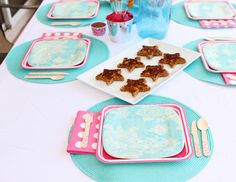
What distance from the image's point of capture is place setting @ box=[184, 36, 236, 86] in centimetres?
84

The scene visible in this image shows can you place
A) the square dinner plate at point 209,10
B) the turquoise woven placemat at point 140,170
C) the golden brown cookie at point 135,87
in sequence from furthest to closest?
the square dinner plate at point 209,10, the golden brown cookie at point 135,87, the turquoise woven placemat at point 140,170

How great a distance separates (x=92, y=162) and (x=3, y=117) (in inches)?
10.6

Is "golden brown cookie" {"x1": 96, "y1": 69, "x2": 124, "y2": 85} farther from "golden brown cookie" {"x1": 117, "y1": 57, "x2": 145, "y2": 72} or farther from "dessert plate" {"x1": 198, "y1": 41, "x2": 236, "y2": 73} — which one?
"dessert plate" {"x1": 198, "y1": 41, "x2": 236, "y2": 73}

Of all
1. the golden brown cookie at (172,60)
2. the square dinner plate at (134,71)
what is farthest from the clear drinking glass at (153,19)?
the golden brown cookie at (172,60)

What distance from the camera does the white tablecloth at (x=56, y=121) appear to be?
1.96 feet

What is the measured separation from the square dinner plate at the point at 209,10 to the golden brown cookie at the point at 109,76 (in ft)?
1.54

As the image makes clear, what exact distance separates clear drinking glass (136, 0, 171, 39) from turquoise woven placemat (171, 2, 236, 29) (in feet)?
0.41

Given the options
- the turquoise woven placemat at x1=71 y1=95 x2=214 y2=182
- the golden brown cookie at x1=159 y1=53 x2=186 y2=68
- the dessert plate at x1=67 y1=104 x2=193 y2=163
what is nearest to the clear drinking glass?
the golden brown cookie at x1=159 y1=53 x2=186 y2=68

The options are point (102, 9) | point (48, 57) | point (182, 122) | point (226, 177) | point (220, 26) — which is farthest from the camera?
point (102, 9)

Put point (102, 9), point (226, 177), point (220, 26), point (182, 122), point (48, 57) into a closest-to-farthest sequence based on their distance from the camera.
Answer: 1. point (226, 177)
2. point (182, 122)
3. point (48, 57)
4. point (220, 26)
5. point (102, 9)

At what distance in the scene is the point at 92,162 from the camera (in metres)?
0.61

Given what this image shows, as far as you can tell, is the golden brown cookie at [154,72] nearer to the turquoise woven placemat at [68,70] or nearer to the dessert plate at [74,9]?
the turquoise woven placemat at [68,70]

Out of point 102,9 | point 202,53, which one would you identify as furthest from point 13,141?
point 102,9

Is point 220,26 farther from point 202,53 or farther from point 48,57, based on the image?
point 48,57
